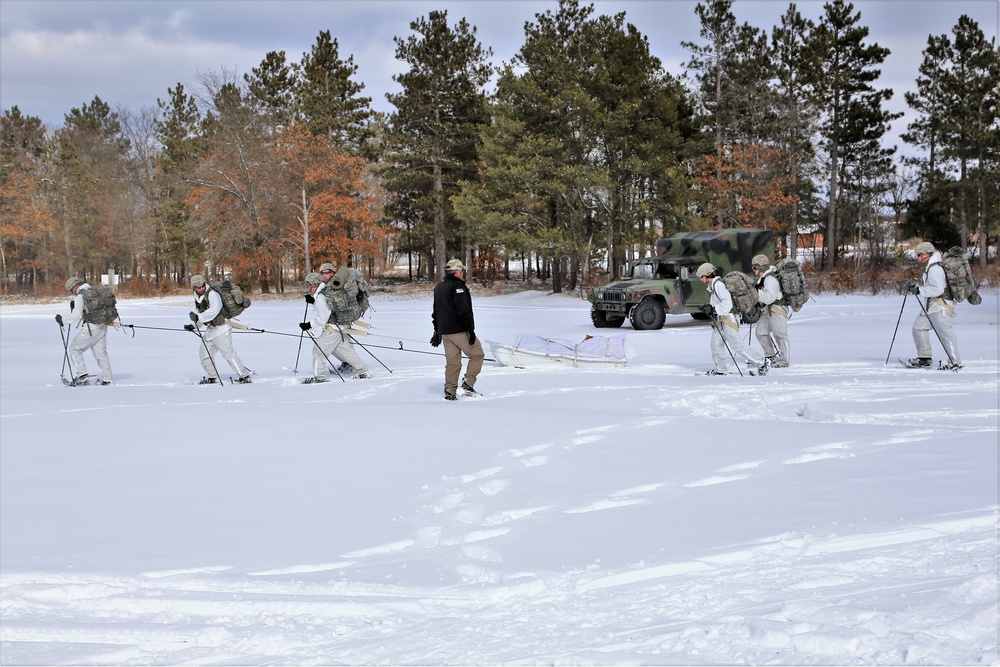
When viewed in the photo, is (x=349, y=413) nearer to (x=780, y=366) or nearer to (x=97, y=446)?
(x=97, y=446)

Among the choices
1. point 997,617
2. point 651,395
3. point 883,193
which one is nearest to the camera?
point 997,617

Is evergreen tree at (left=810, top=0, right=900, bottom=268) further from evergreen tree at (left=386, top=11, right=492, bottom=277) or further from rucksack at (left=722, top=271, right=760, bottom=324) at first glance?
rucksack at (left=722, top=271, right=760, bottom=324)

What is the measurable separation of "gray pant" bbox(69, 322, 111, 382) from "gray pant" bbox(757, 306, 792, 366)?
33.4ft

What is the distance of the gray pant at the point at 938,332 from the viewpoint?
11.6 m

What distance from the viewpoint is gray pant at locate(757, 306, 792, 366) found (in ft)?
40.7

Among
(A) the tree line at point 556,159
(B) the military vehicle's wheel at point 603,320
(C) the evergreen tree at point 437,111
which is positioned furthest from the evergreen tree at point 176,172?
(B) the military vehicle's wheel at point 603,320

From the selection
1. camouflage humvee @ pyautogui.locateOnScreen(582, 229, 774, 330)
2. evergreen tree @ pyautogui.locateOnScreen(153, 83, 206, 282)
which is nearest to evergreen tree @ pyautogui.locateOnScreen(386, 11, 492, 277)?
evergreen tree @ pyautogui.locateOnScreen(153, 83, 206, 282)

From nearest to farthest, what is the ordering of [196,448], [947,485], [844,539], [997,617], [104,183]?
[997,617] → [844,539] → [947,485] → [196,448] → [104,183]

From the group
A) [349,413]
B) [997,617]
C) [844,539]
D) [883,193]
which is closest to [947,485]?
[844,539]

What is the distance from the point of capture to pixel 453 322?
1016 centimetres

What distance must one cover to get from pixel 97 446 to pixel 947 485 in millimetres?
7471

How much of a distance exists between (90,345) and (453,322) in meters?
6.16

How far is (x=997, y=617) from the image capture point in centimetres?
351

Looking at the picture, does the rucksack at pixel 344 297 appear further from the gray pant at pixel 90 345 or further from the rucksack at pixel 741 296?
the rucksack at pixel 741 296
